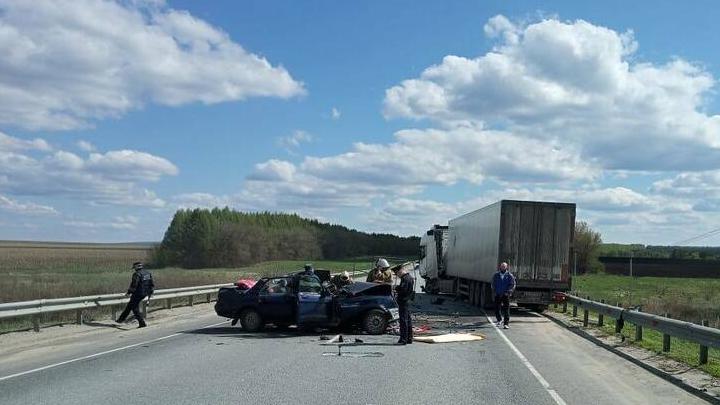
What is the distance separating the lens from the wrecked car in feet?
58.6

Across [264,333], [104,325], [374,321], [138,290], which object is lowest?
[104,325]

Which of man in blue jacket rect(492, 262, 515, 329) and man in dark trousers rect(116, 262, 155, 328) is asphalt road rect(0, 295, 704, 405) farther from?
man in blue jacket rect(492, 262, 515, 329)

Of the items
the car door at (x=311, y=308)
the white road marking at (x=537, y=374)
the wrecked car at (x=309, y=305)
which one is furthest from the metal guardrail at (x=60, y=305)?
the white road marking at (x=537, y=374)

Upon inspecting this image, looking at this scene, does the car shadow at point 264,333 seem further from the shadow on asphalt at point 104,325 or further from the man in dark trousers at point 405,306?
the shadow on asphalt at point 104,325

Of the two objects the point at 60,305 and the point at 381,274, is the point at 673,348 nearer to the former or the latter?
the point at 381,274

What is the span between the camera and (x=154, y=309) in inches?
979

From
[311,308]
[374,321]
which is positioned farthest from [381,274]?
[311,308]

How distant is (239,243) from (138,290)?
94100mm

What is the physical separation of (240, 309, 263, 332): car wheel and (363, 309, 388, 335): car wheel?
2618 millimetres

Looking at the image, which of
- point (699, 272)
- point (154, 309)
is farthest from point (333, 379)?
point (699, 272)

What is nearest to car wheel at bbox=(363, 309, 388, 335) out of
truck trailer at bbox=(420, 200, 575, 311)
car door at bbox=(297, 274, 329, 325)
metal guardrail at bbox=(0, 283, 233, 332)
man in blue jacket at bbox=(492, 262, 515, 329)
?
car door at bbox=(297, 274, 329, 325)

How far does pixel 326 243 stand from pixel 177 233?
117 ft

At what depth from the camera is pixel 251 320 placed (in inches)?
726

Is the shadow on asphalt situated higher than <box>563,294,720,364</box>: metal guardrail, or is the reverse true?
<box>563,294,720,364</box>: metal guardrail
